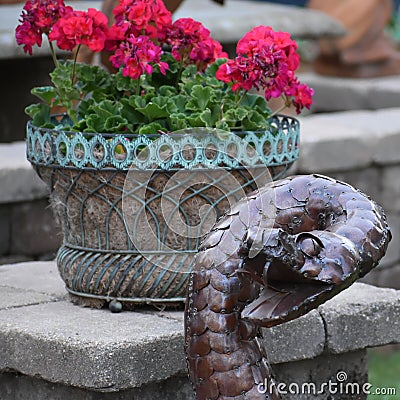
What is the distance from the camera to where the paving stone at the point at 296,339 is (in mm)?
2281

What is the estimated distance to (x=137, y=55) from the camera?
2211 millimetres

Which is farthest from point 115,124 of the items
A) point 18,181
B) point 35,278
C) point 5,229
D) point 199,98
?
point 5,229

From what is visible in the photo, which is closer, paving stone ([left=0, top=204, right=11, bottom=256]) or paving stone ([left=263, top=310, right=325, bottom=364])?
paving stone ([left=263, top=310, right=325, bottom=364])

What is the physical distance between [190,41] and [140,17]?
0.15m

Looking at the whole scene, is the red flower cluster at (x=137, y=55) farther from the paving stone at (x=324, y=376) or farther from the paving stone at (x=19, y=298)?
the paving stone at (x=324, y=376)

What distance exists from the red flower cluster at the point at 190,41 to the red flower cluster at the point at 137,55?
10 centimetres

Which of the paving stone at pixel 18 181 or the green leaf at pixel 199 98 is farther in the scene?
the paving stone at pixel 18 181

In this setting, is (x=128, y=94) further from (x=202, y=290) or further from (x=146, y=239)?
(x=202, y=290)

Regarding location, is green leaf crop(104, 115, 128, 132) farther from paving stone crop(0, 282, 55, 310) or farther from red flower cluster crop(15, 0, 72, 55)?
paving stone crop(0, 282, 55, 310)

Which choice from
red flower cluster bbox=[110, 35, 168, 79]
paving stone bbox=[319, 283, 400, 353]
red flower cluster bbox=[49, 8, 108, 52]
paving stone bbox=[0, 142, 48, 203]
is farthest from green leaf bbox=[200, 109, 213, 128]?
paving stone bbox=[0, 142, 48, 203]

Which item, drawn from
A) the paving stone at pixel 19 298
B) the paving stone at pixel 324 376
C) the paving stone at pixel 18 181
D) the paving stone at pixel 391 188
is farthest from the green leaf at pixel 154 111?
the paving stone at pixel 391 188

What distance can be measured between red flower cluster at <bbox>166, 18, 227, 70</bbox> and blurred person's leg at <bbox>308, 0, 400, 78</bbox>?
4.33 meters

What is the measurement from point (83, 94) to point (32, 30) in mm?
195

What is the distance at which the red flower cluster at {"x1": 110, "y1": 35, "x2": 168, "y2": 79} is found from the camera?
2.21 metres
